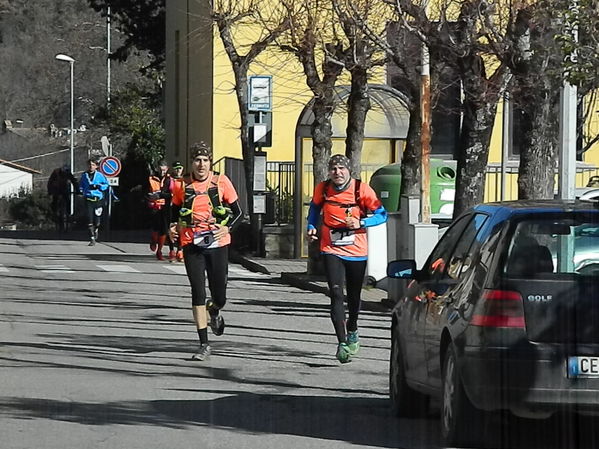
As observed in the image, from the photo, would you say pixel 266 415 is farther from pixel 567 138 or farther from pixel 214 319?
pixel 567 138

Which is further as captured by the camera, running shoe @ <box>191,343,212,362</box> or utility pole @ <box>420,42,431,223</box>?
utility pole @ <box>420,42,431,223</box>

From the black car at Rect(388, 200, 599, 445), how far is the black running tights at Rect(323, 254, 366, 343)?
3382 mm

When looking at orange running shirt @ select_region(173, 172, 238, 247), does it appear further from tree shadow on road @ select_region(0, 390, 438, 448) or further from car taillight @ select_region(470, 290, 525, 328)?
car taillight @ select_region(470, 290, 525, 328)

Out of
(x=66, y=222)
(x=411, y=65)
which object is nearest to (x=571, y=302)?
(x=411, y=65)

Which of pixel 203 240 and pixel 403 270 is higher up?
pixel 203 240

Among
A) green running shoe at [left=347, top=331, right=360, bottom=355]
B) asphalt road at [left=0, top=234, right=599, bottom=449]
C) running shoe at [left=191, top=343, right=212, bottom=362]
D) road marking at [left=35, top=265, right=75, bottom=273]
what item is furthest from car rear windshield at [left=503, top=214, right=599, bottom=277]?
road marking at [left=35, top=265, right=75, bottom=273]

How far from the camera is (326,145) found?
2386 cm

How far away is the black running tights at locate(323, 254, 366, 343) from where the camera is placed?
11531 millimetres

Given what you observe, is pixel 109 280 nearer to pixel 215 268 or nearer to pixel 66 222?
pixel 215 268

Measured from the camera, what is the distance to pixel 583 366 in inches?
284

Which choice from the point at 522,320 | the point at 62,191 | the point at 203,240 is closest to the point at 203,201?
the point at 203,240

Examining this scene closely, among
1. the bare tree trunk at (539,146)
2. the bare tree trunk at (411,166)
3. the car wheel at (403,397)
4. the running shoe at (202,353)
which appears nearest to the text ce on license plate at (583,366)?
the car wheel at (403,397)

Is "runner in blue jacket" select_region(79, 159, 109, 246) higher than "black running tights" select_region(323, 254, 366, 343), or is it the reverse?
"runner in blue jacket" select_region(79, 159, 109, 246)

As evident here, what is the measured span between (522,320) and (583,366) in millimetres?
399
